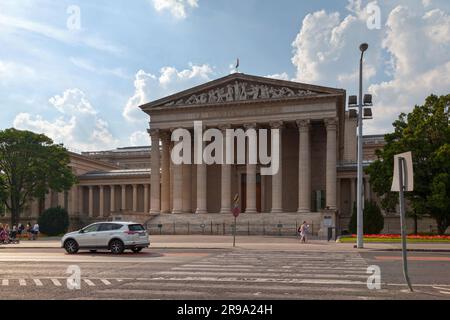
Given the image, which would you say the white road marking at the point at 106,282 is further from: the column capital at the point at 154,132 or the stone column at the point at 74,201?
the stone column at the point at 74,201

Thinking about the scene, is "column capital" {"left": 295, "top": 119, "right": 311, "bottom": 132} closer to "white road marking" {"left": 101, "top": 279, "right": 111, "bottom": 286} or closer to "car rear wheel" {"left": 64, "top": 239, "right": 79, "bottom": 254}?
"car rear wheel" {"left": 64, "top": 239, "right": 79, "bottom": 254}

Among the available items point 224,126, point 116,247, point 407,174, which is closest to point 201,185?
point 224,126

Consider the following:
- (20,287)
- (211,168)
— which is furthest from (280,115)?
(20,287)

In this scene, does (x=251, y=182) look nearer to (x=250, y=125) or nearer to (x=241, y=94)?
(x=250, y=125)

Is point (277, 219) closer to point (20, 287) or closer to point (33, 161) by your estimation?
point (33, 161)

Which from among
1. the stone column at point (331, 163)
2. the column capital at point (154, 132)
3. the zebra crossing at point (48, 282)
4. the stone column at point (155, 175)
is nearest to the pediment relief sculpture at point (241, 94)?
the column capital at point (154, 132)

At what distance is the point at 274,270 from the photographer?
64.6 ft

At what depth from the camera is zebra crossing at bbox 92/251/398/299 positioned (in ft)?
44.7

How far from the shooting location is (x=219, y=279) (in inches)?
663

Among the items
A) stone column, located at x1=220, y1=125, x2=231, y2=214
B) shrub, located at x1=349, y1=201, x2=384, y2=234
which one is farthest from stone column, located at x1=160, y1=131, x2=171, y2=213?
shrub, located at x1=349, y1=201, x2=384, y2=234

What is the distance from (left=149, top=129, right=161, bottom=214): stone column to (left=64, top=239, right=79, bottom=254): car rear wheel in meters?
43.0

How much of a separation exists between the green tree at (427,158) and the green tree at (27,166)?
1582 inches

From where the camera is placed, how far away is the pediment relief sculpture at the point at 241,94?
221 ft

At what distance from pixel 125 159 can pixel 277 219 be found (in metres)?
72.4
